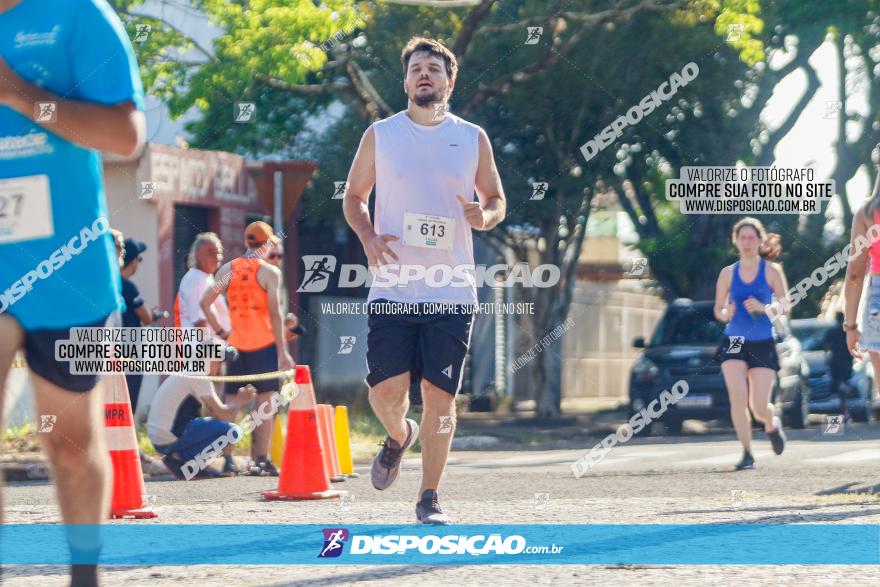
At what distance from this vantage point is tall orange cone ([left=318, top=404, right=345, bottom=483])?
36.1ft

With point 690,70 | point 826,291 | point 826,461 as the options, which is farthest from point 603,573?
point 826,291

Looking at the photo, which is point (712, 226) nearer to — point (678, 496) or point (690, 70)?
point (690, 70)

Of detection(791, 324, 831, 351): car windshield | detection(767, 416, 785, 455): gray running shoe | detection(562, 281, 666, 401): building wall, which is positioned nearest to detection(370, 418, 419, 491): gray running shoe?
detection(767, 416, 785, 455): gray running shoe

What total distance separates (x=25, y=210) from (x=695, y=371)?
15249 millimetres

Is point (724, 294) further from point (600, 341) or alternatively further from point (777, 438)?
point (600, 341)

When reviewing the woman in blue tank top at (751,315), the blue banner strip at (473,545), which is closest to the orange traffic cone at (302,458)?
the blue banner strip at (473,545)

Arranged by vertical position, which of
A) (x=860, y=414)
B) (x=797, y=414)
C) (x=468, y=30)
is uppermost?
(x=468, y=30)

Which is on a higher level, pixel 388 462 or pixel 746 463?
pixel 388 462

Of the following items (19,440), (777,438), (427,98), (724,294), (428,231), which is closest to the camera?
(428,231)

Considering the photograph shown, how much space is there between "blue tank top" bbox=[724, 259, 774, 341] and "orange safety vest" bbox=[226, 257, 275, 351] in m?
3.37

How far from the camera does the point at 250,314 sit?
1184 cm

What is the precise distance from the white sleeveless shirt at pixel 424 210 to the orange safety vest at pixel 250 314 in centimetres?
506

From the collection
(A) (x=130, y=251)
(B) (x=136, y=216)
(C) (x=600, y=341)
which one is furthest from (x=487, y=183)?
(C) (x=600, y=341)

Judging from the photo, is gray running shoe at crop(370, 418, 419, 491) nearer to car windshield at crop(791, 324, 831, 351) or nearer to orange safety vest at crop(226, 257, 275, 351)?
orange safety vest at crop(226, 257, 275, 351)
